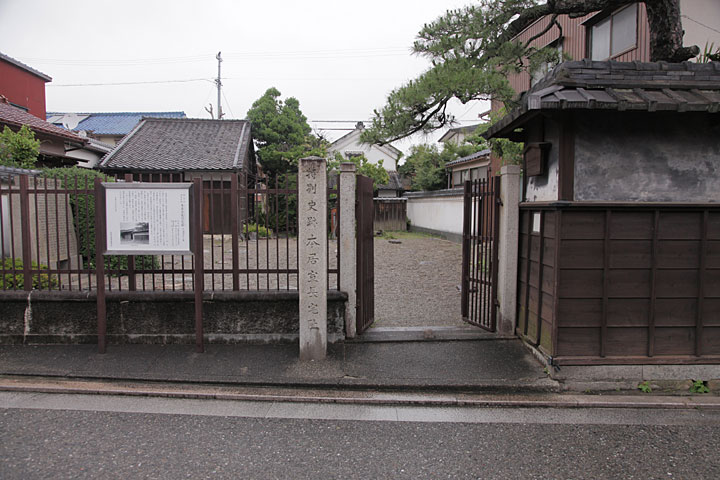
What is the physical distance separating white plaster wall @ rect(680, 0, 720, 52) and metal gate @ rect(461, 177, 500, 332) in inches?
296

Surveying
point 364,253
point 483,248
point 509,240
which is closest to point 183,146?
point 364,253

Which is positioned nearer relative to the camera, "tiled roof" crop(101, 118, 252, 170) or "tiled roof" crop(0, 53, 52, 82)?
"tiled roof" crop(0, 53, 52, 82)

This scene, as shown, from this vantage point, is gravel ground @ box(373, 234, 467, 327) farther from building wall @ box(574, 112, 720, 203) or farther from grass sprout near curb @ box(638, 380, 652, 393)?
building wall @ box(574, 112, 720, 203)

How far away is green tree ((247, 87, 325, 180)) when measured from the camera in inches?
1107

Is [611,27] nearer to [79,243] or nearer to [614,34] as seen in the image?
[614,34]

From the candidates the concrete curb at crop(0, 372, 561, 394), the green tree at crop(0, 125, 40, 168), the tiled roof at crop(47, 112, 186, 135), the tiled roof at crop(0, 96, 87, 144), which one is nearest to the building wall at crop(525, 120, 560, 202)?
the concrete curb at crop(0, 372, 561, 394)

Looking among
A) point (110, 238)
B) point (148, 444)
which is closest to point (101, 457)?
point (148, 444)

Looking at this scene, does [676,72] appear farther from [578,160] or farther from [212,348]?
[212,348]

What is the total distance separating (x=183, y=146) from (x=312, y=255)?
19.2 metres

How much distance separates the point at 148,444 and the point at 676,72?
6.46 metres

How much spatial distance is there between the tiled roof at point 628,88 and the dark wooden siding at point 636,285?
1070 millimetres

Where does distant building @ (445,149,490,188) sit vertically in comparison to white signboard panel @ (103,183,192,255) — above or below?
above

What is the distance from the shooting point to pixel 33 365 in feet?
18.1

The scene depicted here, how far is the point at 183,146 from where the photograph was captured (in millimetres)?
22453
